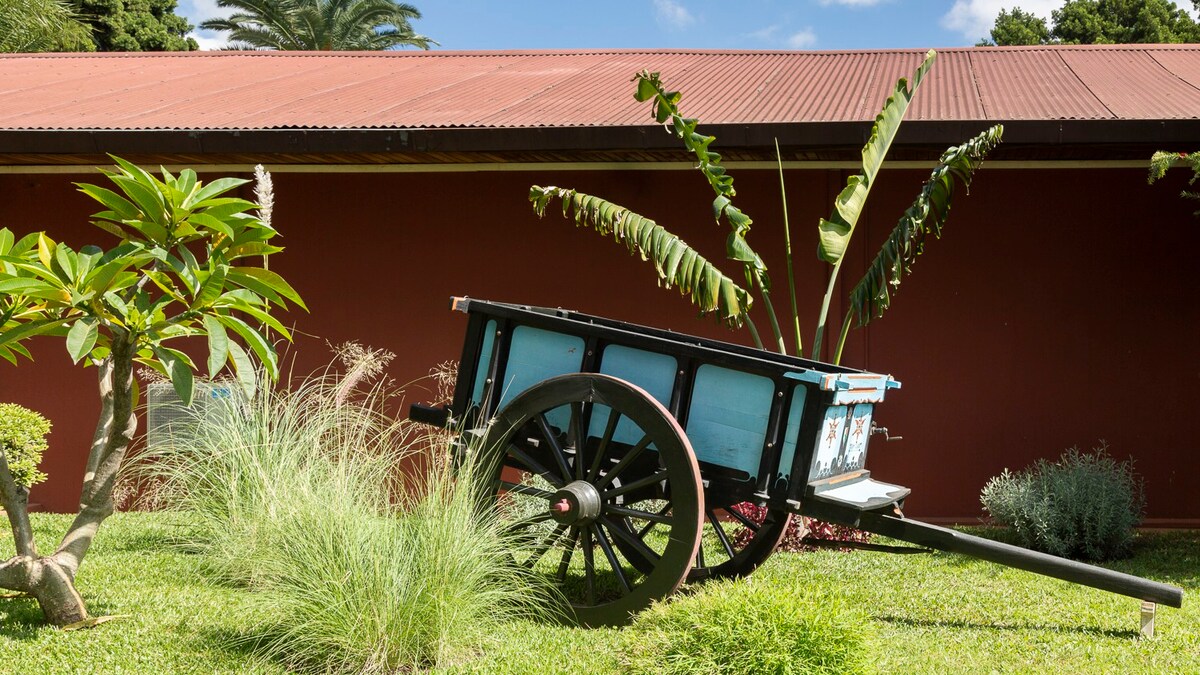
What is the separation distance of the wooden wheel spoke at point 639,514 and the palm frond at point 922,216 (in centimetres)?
255

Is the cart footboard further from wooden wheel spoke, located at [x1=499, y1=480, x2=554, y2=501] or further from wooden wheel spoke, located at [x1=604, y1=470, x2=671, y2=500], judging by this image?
wooden wheel spoke, located at [x1=499, y1=480, x2=554, y2=501]

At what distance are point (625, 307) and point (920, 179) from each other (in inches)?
91.6

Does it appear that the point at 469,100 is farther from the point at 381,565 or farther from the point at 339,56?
the point at 381,565

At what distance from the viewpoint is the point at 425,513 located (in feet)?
14.6

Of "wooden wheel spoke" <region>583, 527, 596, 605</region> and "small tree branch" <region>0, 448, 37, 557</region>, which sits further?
"wooden wheel spoke" <region>583, 527, 596, 605</region>

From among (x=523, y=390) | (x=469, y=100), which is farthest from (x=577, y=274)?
(x=523, y=390)

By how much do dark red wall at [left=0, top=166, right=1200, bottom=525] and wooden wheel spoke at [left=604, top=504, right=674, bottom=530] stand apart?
11.6ft

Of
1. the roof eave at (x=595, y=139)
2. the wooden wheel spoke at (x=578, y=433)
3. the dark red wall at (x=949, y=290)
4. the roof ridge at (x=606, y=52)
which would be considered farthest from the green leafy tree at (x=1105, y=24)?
the wooden wheel spoke at (x=578, y=433)

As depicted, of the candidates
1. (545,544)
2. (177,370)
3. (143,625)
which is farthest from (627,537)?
(143,625)

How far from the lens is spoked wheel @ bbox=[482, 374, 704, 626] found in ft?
15.2

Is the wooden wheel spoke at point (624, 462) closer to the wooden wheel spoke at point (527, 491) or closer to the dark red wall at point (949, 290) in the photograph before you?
the wooden wheel spoke at point (527, 491)

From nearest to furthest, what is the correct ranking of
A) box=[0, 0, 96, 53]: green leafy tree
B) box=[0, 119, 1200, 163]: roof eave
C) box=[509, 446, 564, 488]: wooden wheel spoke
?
box=[509, 446, 564, 488]: wooden wheel spoke → box=[0, 119, 1200, 163]: roof eave → box=[0, 0, 96, 53]: green leafy tree

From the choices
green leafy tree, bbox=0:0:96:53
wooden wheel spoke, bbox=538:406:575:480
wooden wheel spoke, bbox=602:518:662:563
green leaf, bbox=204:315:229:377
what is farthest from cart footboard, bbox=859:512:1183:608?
green leafy tree, bbox=0:0:96:53

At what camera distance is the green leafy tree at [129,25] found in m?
27.4
